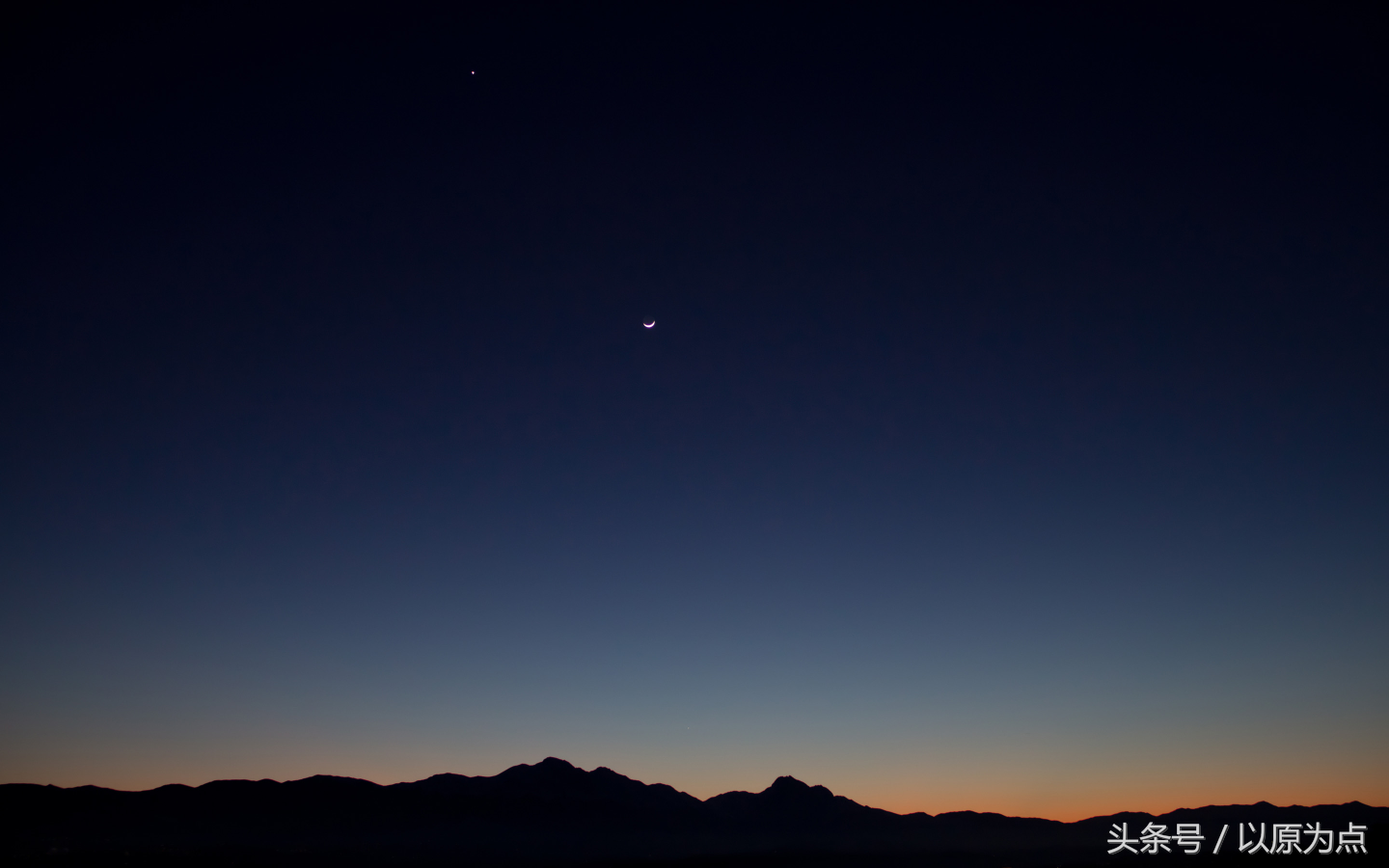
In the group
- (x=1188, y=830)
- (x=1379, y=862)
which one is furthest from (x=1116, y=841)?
(x=1379, y=862)

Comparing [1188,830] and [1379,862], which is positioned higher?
[1188,830]

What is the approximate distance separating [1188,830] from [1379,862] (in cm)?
4030

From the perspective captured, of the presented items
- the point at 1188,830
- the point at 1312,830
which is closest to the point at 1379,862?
the point at 1188,830

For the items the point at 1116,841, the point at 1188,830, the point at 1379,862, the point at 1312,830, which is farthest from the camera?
the point at 1379,862

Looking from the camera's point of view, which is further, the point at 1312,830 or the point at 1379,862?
the point at 1379,862

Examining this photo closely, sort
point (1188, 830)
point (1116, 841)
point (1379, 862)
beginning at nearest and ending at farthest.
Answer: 1. point (1116, 841)
2. point (1188, 830)
3. point (1379, 862)

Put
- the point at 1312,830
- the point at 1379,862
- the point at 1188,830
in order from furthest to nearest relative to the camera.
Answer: the point at 1379,862
the point at 1188,830
the point at 1312,830

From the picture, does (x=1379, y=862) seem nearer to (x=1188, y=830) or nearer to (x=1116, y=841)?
(x=1188, y=830)

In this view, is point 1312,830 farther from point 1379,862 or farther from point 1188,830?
point 1379,862

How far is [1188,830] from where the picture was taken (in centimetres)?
5447

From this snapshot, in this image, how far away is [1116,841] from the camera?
50.9 metres

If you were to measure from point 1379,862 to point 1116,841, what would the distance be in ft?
156

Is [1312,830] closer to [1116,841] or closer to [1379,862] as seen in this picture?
[1116,841]

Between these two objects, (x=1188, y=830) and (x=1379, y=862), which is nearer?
(x=1188, y=830)
